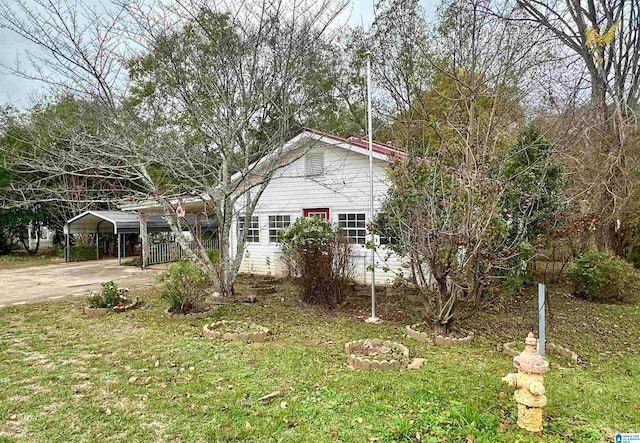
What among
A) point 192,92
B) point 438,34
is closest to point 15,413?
point 192,92

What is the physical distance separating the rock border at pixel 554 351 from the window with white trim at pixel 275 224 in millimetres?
7524

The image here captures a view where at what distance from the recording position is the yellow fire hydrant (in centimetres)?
302

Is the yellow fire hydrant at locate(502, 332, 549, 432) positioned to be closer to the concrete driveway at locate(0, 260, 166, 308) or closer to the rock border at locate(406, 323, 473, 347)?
the rock border at locate(406, 323, 473, 347)

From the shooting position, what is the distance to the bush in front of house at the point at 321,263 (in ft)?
26.0

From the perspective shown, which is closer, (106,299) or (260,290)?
(106,299)

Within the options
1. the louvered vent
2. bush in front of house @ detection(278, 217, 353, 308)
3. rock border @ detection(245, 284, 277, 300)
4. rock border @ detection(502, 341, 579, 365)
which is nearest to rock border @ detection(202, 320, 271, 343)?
bush in front of house @ detection(278, 217, 353, 308)

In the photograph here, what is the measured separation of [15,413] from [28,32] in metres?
5.72

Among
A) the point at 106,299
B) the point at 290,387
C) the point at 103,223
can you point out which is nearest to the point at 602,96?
the point at 290,387

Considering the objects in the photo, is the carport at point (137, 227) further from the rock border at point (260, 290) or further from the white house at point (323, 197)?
the rock border at point (260, 290)

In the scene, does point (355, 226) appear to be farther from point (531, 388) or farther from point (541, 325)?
point (531, 388)

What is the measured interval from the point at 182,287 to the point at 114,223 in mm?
9604

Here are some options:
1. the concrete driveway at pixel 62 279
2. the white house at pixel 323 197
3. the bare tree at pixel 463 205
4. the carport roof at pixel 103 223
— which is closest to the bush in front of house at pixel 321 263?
the white house at pixel 323 197

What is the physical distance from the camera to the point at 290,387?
159 inches

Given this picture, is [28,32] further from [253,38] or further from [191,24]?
[253,38]
